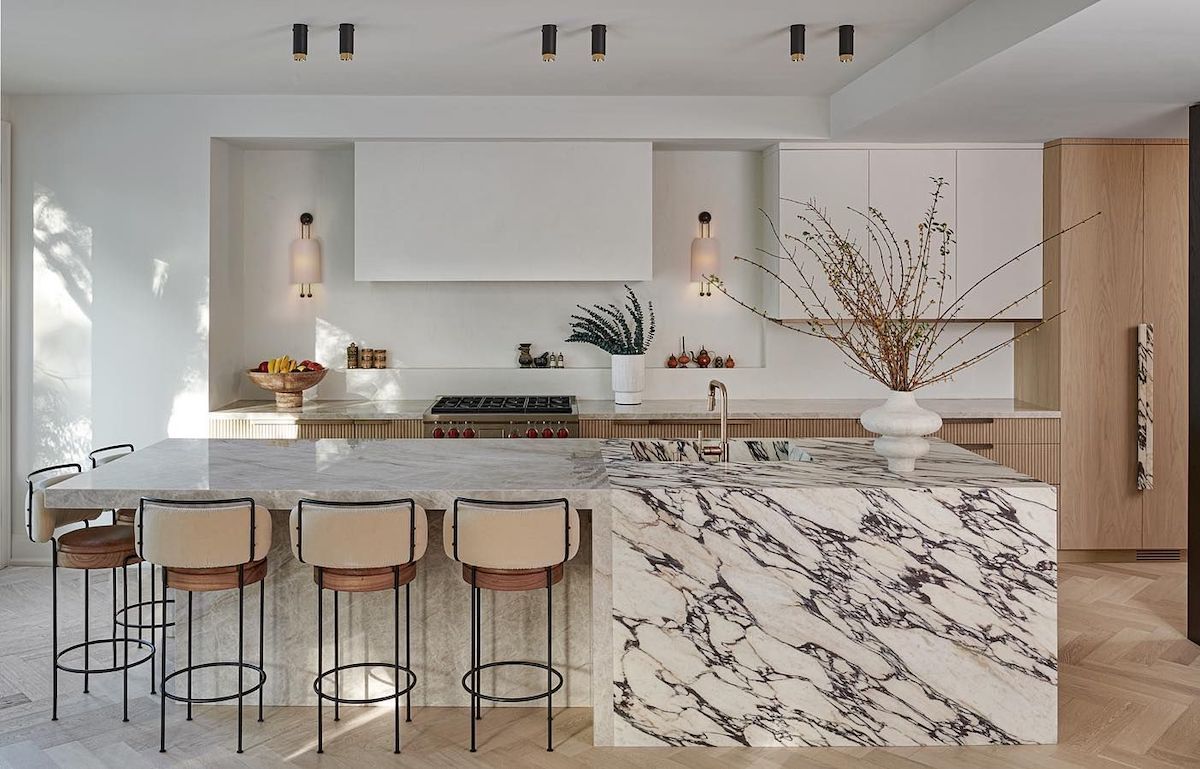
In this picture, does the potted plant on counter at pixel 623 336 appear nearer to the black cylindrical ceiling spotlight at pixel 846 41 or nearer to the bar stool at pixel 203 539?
the black cylindrical ceiling spotlight at pixel 846 41

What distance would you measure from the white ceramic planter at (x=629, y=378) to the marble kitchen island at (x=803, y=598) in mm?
2407

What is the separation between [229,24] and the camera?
4.20 m

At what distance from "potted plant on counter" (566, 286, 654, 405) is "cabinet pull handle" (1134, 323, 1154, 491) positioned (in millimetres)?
2777

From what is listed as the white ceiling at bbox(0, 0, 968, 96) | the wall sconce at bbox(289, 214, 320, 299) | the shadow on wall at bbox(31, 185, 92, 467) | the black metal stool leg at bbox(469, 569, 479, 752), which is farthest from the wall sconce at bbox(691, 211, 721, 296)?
the shadow on wall at bbox(31, 185, 92, 467)

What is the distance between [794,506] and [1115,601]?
268cm

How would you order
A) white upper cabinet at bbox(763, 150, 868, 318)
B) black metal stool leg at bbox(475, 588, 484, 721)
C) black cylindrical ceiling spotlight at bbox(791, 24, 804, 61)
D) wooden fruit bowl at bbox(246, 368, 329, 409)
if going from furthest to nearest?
white upper cabinet at bbox(763, 150, 868, 318)
wooden fruit bowl at bbox(246, 368, 329, 409)
black cylindrical ceiling spotlight at bbox(791, 24, 804, 61)
black metal stool leg at bbox(475, 588, 484, 721)

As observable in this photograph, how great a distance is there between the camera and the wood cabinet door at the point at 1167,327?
18.2 feet

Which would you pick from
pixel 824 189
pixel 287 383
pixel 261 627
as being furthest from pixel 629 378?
pixel 261 627

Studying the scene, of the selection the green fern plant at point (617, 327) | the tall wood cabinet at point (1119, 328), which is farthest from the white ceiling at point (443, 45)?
the tall wood cabinet at point (1119, 328)

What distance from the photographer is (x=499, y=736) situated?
11.3 feet

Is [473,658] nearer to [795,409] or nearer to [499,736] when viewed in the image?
[499,736]

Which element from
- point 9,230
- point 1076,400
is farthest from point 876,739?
point 9,230

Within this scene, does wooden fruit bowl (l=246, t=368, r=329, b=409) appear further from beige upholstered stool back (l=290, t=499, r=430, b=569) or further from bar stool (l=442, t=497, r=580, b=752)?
bar stool (l=442, t=497, r=580, b=752)

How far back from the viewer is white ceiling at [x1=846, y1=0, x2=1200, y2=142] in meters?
3.37
